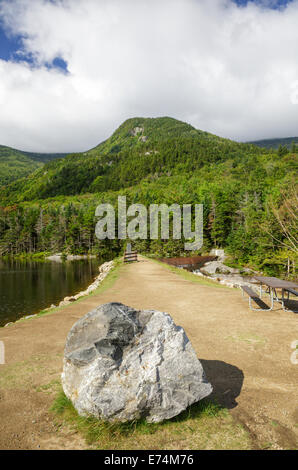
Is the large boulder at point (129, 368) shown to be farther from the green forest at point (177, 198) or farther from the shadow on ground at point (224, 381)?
the green forest at point (177, 198)

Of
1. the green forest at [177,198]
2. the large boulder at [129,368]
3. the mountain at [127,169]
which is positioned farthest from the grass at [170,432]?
the mountain at [127,169]

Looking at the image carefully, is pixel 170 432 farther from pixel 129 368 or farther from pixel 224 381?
pixel 224 381

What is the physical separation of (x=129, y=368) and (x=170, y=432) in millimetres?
1003

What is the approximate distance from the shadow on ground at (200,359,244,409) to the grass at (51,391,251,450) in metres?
0.44

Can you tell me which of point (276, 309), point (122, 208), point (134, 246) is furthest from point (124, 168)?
point (276, 309)

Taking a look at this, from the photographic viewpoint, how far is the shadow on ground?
4534 mm

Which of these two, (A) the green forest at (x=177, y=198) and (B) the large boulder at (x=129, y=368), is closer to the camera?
(B) the large boulder at (x=129, y=368)

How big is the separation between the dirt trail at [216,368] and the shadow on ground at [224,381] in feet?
0.05

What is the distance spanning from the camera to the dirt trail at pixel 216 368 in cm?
375

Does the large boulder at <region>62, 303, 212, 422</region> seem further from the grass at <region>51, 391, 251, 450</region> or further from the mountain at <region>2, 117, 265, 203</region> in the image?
the mountain at <region>2, 117, 265, 203</region>

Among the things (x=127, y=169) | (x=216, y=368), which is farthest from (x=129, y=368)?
(x=127, y=169)

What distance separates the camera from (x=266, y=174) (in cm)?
9156
